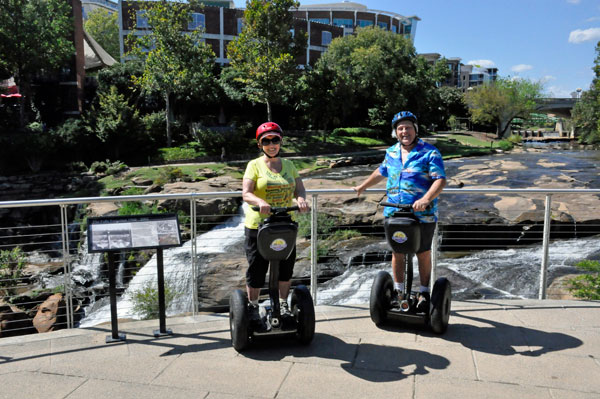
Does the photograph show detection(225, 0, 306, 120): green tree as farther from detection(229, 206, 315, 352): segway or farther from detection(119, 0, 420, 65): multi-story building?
detection(229, 206, 315, 352): segway

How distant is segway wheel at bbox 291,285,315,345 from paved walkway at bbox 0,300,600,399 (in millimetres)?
123

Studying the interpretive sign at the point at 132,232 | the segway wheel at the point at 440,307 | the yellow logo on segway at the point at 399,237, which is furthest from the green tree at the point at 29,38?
the segway wheel at the point at 440,307

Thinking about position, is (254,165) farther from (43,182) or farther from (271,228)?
(43,182)

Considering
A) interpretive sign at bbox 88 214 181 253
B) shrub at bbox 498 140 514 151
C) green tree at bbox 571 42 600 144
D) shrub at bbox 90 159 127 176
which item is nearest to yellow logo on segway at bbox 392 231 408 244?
interpretive sign at bbox 88 214 181 253

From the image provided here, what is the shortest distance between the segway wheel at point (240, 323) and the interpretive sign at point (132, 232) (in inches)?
28.9

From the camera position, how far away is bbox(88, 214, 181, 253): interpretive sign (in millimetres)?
3939

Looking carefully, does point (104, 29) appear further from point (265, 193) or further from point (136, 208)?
point (265, 193)

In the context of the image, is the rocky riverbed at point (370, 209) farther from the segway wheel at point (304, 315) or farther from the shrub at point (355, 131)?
the shrub at point (355, 131)

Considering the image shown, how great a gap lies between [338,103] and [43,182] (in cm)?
2047

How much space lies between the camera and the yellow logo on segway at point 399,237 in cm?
398

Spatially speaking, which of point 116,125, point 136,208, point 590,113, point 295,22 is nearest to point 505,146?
point 590,113

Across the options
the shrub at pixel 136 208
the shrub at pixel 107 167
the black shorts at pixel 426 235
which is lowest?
the shrub at pixel 136 208

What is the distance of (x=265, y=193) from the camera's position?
399 centimetres

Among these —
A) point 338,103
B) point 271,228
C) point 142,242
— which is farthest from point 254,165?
point 338,103
